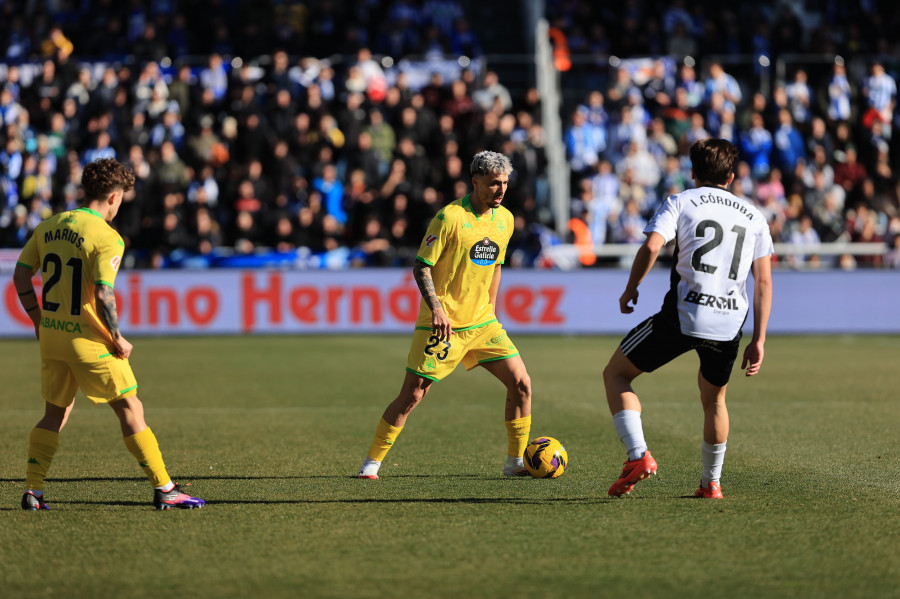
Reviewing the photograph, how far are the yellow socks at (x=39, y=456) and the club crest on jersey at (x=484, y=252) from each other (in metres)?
2.62

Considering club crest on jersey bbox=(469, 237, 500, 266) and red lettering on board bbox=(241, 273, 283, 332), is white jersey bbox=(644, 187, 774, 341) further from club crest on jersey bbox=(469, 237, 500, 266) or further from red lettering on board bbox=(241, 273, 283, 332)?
red lettering on board bbox=(241, 273, 283, 332)

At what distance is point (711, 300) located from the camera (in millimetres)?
6348

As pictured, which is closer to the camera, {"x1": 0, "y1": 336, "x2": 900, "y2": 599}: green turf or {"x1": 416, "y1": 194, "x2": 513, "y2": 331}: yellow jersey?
{"x1": 0, "y1": 336, "x2": 900, "y2": 599}: green turf

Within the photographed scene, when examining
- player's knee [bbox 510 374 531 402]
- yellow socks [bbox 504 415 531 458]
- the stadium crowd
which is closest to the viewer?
player's knee [bbox 510 374 531 402]

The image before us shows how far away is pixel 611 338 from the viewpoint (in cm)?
2025

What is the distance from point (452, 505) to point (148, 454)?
64.1 inches

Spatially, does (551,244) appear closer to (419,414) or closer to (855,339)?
(855,339)

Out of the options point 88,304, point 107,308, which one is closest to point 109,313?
point 107,308

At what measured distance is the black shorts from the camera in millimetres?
6398

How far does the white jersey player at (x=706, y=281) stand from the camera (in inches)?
250

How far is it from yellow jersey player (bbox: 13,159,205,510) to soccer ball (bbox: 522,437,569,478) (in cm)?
235

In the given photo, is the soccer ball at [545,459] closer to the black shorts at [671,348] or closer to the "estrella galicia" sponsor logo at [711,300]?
the black shorts at [671,348]

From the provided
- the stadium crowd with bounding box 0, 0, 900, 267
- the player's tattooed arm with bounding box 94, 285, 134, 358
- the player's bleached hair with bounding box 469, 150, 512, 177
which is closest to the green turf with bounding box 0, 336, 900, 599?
the player's tattooed arm with bounding box 94, 285, 134, 358

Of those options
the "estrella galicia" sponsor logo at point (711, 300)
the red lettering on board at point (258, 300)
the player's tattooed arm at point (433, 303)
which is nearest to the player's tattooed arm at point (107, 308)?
Answer: the player's tattooed arm at point (433, 303)
